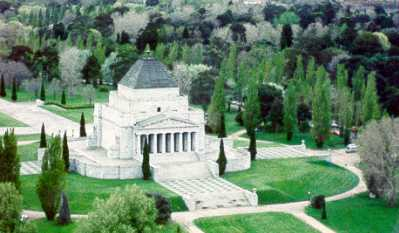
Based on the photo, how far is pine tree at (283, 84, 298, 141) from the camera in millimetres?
96688

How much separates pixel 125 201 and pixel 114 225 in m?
2.06

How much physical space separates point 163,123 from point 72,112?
101ft

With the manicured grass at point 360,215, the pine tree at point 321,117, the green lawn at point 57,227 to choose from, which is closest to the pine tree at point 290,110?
the pine tree at point 321,117

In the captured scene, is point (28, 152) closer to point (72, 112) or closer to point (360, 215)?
point (72, 112)

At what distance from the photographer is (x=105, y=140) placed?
84.9 meters

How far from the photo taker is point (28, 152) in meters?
86.8

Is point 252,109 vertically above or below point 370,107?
below

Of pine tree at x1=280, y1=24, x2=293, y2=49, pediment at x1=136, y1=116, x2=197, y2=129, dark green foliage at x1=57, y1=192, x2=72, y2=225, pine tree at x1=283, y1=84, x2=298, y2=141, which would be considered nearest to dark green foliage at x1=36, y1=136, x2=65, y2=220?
dark green foliage at x1=57, y1=192, x2=72, y2=225

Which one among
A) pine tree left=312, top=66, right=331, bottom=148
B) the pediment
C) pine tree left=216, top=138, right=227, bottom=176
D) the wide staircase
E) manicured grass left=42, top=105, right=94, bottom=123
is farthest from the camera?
manicured grass left=42, top=105, right=94, bottom=123

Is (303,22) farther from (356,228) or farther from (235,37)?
(356,228)

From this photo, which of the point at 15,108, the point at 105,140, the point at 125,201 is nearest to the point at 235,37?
the point at 15,108

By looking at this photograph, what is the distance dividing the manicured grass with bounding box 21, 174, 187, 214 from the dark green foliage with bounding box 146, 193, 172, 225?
3256 mm

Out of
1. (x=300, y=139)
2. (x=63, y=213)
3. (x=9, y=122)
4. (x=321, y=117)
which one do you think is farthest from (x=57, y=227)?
(x=9, y=122)

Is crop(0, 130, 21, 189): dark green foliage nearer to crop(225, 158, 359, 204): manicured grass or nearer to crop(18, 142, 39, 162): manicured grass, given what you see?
crop(18, 142, 39, 162): manicured grass
